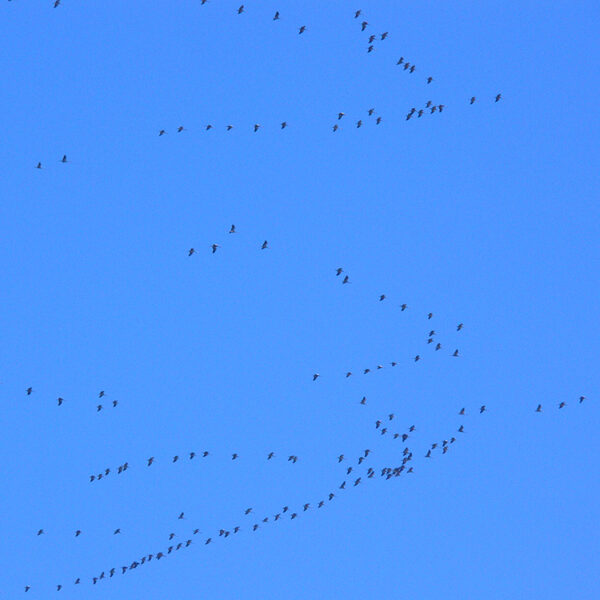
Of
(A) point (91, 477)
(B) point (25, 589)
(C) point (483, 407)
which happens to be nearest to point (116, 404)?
(A) point (91, 477)

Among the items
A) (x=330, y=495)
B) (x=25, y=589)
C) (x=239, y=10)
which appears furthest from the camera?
(x=330, y=495)

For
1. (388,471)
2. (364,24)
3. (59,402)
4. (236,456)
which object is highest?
(364,24)

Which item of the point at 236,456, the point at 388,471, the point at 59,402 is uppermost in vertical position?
the point at 59,402

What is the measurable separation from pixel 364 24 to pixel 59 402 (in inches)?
934

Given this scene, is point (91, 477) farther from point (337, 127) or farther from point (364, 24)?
point (364, 24)

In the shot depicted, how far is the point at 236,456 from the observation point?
78.5 m

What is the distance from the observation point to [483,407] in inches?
3145

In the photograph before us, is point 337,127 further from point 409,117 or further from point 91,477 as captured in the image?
point 91,477

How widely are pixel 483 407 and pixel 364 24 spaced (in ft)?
66.2

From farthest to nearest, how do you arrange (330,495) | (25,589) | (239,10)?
(330,495)
(25,589)
(239,10)

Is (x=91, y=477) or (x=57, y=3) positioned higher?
(x=57, y=3)

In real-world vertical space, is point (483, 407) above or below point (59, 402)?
below

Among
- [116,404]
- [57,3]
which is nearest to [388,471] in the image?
[116,404]

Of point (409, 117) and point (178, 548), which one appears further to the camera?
point (178, 548)
